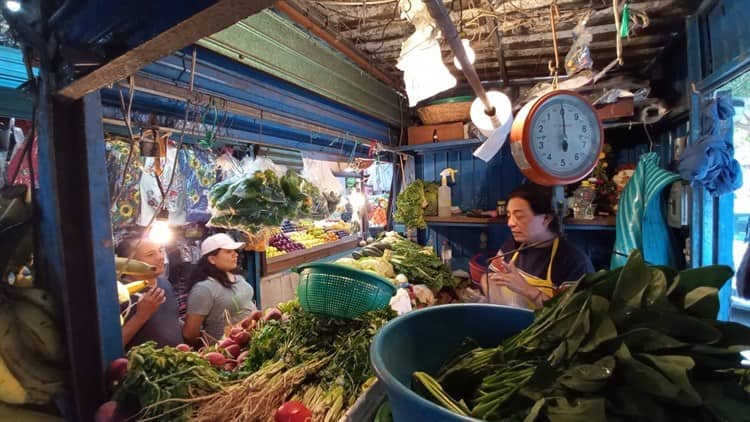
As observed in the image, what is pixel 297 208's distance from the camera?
1.87m

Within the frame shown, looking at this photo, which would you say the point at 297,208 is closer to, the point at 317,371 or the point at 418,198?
the point at 317,371

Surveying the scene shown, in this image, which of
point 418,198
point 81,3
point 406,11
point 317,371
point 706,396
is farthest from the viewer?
point 418,198

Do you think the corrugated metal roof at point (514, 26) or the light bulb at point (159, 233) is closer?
the corrugated metal roof at point (514, 26)

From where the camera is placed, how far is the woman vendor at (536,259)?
191cm

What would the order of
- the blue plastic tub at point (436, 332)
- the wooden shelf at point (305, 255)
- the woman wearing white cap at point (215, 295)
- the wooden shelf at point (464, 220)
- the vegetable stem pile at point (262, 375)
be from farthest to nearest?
1. the wooden shelf at point (305, 255)
2. the wooden shelf at point (464, 220)
3. the woman wearing white cap at point (215, 295)
4. the vegetable stem pile at point (262, 375)
5. the blue plastic tub at point (436, 332)

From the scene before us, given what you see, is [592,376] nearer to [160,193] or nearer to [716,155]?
[716,155]

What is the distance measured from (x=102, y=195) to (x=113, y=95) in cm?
103

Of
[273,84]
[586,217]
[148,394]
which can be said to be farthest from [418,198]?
[148,394]

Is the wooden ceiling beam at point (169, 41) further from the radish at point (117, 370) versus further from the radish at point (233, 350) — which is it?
the radish at point (233, 350)

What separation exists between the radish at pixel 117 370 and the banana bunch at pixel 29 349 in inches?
4.8

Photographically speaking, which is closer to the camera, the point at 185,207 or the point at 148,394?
the point at 148,394

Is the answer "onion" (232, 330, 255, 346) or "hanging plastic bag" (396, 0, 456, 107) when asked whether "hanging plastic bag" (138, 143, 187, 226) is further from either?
"hanging plastic bag" (396, 0, 456, 107)

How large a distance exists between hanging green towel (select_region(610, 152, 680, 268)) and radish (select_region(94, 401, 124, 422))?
297 cm

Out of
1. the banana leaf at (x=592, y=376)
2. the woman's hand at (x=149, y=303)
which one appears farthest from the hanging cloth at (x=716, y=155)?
the woman's hand at (x=149, y=303)
